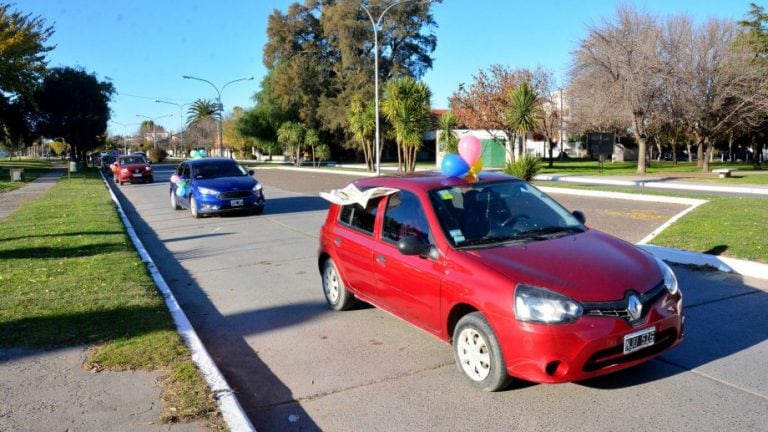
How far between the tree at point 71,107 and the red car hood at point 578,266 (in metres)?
63.2

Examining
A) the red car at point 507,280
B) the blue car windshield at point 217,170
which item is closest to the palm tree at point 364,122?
the blue car windshield at point 217,170

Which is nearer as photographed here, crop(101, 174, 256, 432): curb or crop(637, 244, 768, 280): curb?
crop(101, 174, 256, 432): curb

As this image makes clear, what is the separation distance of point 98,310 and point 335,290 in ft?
7.97

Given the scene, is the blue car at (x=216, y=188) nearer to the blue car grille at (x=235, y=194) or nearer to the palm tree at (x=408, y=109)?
the blue car grille at (x=235, y=194)

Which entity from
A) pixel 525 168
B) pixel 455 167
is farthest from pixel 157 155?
pixel 455 167

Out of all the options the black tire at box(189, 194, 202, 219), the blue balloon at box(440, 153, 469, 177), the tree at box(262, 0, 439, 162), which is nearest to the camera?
the blue balloon at box(440, 153, 469, 177)

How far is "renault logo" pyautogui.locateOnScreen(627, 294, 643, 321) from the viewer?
400 centimetres

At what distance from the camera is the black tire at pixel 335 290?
21.1 ft

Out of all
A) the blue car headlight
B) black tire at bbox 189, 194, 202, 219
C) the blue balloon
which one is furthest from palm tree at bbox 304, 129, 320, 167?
the blue balloon

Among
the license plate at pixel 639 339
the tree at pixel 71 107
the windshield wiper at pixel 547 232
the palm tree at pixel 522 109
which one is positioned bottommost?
the license plate at pixel 639 339

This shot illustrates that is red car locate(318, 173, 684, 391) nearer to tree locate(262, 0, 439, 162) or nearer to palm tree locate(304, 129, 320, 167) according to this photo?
tree locate(262, 0, 439, 162)

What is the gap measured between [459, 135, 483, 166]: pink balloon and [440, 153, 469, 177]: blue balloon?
0.77 ft

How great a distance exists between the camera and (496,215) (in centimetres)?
512

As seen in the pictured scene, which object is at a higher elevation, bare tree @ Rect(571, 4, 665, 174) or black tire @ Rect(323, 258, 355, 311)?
bare tree @ Rect(571, 4, 665, 174)
